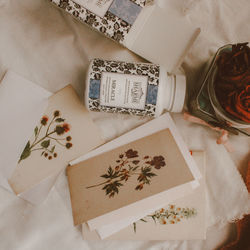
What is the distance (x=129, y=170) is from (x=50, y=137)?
197mm

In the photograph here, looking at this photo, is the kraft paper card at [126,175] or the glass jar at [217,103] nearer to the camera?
the glass jar at [217,103]

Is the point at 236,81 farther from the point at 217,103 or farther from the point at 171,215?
the point at 171,215

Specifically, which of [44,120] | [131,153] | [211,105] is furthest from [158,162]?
[44,120]

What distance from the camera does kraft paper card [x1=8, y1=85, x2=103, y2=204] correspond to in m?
0.62

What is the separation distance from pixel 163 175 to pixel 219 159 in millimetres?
143

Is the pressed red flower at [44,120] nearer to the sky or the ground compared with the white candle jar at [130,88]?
nearer to the ground

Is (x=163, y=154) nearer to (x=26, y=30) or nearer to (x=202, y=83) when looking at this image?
(x=202, y=83)

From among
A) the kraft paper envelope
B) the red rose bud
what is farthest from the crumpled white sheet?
the red rose bud

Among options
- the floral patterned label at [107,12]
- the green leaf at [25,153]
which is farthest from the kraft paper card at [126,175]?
the floral patterned label at [107,12]

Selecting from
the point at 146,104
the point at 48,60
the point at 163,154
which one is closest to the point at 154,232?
the point at 163,154

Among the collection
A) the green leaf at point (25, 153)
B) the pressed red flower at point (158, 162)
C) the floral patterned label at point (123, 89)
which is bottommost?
the green leaf at point (25, 153)

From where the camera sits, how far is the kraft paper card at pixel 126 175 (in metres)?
0.60

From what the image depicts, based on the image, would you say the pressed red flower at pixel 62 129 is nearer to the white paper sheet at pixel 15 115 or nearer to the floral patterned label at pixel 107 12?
the white paper sheet at pixel 15 115

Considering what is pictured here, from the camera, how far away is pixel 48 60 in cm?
63
